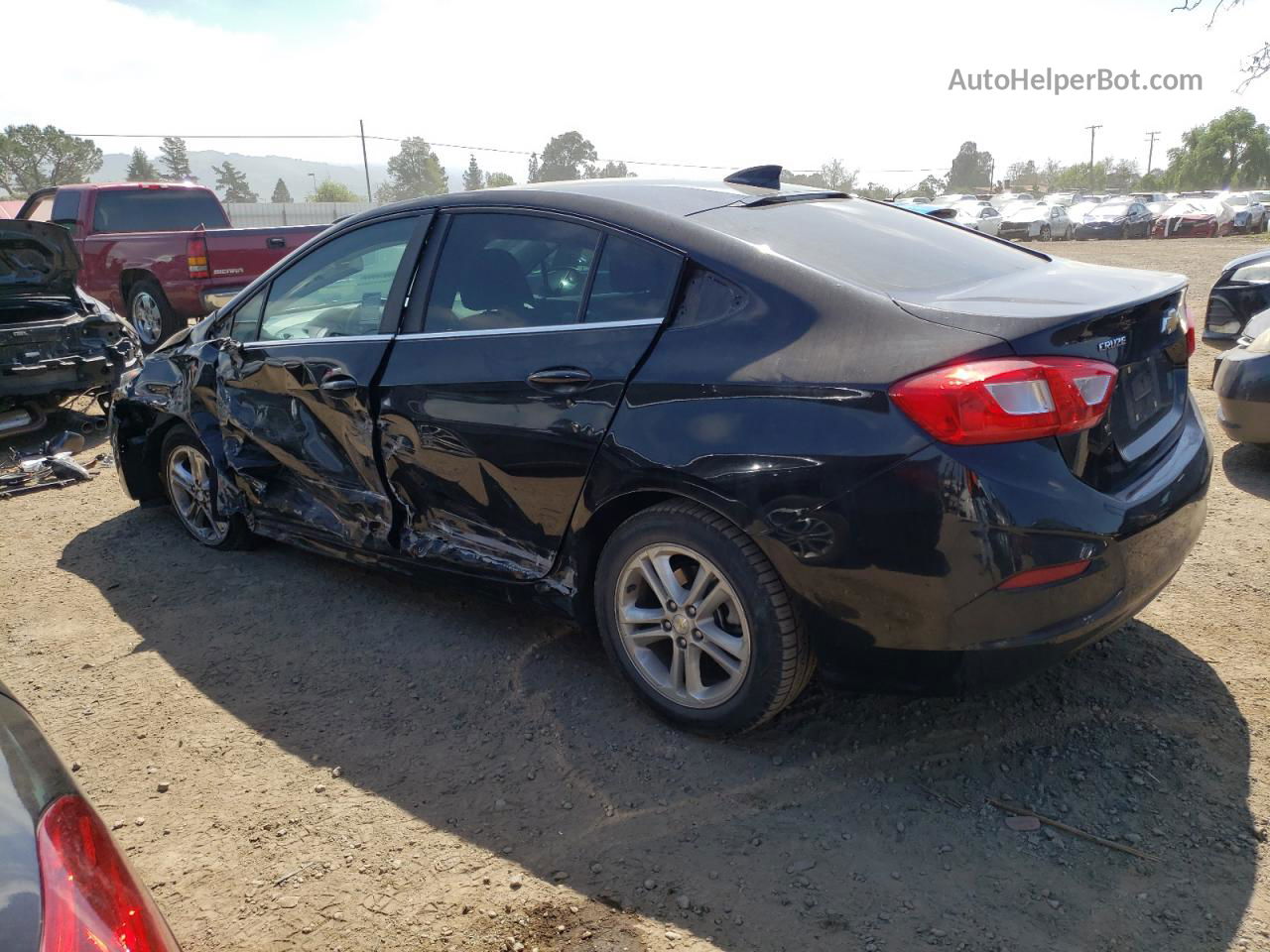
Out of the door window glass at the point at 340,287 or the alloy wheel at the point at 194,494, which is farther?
the alloy wheel at the point at 194,494

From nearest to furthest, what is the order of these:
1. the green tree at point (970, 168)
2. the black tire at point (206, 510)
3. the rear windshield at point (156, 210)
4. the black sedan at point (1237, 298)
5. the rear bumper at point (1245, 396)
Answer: the black tire at point (206, 510) → the rear bumper at point (1245, 396) → the black sedan at point (1237, 298) → the rear windshield at point (156, 210) → the green tree at point (970, 168)

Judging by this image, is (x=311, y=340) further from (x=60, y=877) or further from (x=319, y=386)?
(x=60, y=877)

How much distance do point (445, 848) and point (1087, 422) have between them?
6.65ft

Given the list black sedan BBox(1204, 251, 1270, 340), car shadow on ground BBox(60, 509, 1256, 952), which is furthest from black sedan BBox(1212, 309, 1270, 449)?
car shadow on ground BBox(60, 509, 1256, 952)

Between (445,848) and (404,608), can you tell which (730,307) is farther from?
(404,608)

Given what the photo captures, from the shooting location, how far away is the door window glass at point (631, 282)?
9.65 feet

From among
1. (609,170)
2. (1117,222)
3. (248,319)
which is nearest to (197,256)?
(248,319)

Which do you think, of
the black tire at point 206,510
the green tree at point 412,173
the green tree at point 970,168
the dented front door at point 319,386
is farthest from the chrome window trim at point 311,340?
the green tree at point 970,168

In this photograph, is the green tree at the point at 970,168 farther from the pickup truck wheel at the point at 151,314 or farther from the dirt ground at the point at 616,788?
the dirt ground at the point at 616,788

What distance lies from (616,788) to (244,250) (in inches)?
360

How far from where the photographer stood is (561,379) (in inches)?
120

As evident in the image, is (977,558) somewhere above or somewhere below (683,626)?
above

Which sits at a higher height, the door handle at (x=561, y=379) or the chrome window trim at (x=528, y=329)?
the chrome window trim at (x=528, y=329)

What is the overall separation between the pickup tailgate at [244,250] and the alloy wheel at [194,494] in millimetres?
5850
